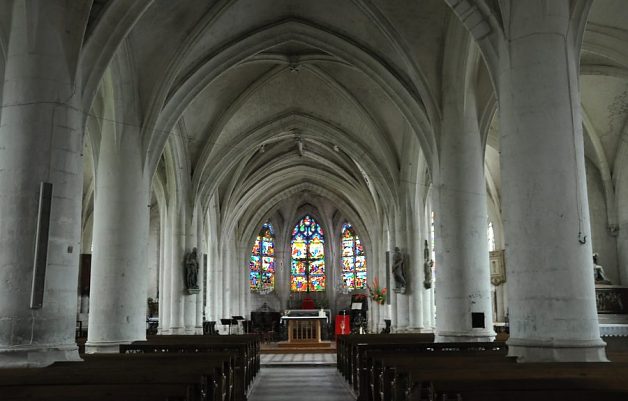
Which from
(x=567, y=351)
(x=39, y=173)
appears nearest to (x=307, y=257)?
(x=39, y=173)

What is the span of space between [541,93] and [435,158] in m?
5.66

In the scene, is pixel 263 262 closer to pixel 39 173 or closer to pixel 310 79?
pixel 310 79

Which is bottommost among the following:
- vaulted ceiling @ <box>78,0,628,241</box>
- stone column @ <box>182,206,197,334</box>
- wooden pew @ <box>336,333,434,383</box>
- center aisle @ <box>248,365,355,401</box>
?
center aisle @ <box>248,365,355,401</box>

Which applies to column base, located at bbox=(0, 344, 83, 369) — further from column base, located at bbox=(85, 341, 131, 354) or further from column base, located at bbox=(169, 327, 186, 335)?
column base, located at bbox=(169, 327, 186, 335)

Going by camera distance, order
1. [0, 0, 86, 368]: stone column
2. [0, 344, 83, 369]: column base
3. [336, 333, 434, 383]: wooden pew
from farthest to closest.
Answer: [336, 333, 434, 383]: wooden pew → [0, 0, 86, 368]: stone column → [0, 344, 83, 369]: column base

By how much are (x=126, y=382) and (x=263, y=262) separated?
3446cm

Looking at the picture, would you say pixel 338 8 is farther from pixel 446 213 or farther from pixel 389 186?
pixel 389 186

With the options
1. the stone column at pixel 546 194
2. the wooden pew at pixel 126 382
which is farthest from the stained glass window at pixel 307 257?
the wooden pew at pixel 126 382

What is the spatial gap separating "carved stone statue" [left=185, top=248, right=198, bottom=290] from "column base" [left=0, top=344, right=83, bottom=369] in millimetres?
12300

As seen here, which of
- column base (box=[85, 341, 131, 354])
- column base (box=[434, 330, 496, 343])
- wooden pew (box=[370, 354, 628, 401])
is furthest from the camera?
column base (box=[85, 341, 131, 354])

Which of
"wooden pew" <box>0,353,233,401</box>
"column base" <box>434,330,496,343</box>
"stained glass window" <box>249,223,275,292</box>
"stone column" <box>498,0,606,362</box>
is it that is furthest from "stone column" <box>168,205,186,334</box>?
"stained glass window" <box>249,223,275,292</box>

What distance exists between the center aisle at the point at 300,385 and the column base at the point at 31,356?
3.44m

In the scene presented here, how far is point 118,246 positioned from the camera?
13.7 m

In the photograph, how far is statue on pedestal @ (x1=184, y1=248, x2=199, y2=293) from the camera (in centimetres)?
2131
